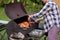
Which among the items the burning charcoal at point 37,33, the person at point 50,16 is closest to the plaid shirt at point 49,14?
the person at point 50,16

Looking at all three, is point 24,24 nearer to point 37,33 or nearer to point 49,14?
point 37,33

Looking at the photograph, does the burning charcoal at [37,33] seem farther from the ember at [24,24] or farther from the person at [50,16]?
the ember at [24,24]

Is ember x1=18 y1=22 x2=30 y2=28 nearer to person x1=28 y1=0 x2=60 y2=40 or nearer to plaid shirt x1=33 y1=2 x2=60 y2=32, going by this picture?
person x1=28 y1=0 x2=60 y2=40

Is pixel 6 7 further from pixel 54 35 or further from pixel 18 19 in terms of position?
pixel 54 35

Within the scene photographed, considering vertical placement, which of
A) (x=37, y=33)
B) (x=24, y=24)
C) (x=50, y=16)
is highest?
(x=50, y=16)

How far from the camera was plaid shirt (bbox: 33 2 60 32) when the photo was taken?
5.30 metres

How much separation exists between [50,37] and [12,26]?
72 centimetres

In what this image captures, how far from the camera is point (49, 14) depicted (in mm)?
5344

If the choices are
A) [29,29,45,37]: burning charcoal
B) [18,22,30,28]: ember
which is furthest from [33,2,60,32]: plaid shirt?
[18,22,30,28]: ember

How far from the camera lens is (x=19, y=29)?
497 cm

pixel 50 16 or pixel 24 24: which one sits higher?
pixel 50 16

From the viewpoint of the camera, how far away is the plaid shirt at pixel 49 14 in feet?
17.4

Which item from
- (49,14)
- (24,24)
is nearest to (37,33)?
(24,24)

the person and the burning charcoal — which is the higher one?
the person
